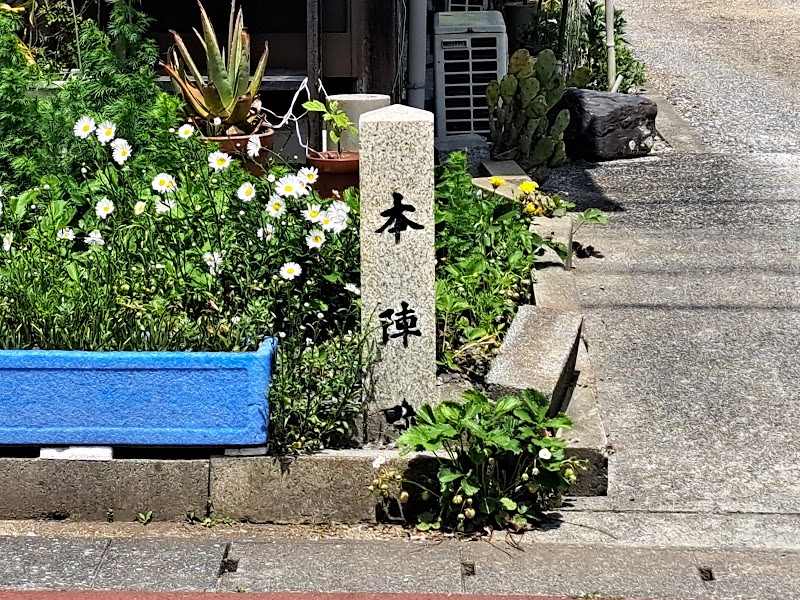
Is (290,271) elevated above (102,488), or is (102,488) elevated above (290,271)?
(290,271)

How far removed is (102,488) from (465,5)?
10893 millimetres

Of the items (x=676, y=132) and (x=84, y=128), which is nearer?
(x=84, y=128)

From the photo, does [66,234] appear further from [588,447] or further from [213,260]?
[588,447]

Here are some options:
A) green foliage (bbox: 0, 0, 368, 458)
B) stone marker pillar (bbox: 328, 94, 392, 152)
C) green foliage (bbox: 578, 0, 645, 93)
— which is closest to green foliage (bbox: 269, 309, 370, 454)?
green foliage (bbox: 0, 0, 368, 458)

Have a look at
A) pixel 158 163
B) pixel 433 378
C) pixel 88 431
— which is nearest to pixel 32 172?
pixel 158 163

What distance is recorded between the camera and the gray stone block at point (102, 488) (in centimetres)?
441

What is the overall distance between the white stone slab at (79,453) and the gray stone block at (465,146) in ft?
18.6

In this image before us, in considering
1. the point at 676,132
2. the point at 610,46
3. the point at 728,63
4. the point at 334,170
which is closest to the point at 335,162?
the point at 334,170

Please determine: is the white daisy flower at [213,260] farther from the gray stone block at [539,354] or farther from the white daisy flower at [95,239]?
the gray stone block at [539,354]

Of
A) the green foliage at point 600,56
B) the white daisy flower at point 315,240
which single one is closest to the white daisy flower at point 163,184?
the white daisy flower at point 315,240

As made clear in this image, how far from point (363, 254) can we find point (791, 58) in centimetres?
1329

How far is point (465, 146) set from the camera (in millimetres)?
10656

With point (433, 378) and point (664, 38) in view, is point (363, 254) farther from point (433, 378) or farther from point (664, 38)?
point (664, 38)

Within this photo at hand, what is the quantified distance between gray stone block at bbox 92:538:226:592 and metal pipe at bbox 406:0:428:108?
6292 millimetres
